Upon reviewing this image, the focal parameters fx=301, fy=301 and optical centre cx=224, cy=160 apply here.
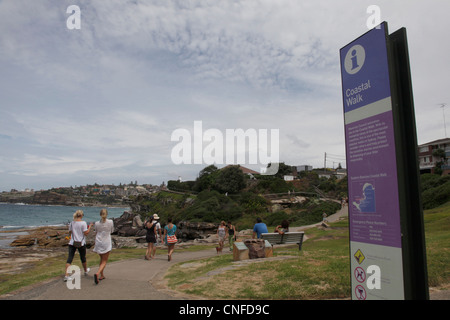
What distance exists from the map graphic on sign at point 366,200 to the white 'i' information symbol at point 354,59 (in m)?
1.70

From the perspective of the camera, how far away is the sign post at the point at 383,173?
144 inches

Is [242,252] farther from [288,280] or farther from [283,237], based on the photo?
[288,280]

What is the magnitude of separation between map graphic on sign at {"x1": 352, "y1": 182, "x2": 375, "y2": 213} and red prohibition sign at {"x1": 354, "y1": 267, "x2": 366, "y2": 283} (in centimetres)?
83

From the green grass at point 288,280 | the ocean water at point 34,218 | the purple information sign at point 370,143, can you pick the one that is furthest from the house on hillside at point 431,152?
the ocean water at point 34,218

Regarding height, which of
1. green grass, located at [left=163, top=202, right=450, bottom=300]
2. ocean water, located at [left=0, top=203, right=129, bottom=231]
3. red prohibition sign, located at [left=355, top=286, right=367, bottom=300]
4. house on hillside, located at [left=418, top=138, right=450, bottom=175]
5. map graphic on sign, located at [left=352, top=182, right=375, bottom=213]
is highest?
house on hillside, located at [left=418, top=138, right=450, bottom=175]

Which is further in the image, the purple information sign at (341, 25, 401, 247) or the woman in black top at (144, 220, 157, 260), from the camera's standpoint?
the woman in black top at (144, 220, 157, 260)

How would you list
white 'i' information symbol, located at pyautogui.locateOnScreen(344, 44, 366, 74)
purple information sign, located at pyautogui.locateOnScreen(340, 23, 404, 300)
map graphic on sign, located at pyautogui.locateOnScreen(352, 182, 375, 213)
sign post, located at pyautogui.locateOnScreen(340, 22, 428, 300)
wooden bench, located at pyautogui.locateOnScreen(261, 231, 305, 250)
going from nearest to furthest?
1. sign post, located at pyautogui.locateOnScreen(340, 22, 428, 300)
2. purple information sign, located at pyautogui.locateOnScreen(340, 23, 404, 300)
3. map graphic on sign, located at pyautogui.locateOnScreen(352, 182, 375, 213)
4. white 'i' information symbol, located at pyautogui.locateOnScreen(344, 44, 366, 74)
5. wooden bench, located at pyautogui.locateOnScreen(261, 231, 305, 250)

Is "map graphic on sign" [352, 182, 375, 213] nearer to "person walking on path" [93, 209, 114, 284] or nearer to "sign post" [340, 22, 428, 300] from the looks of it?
"sign post" [340, 22, 428, 300]

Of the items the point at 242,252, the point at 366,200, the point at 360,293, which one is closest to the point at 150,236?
the point at 242,252

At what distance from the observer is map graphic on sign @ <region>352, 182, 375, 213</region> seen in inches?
159

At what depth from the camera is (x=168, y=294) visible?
19.3 feet

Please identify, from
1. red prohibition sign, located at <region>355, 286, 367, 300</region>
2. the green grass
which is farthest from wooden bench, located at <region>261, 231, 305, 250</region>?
red prohibition sign, located at <region>355, 286, 367, 300</region>

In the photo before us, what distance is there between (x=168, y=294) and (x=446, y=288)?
5.15m

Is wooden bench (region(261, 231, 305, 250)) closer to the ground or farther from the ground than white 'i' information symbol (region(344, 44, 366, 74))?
closer to the ground
